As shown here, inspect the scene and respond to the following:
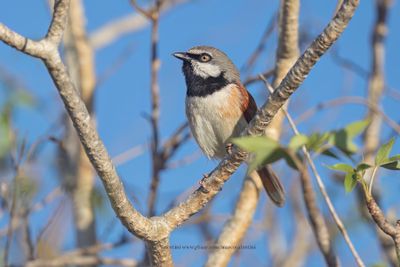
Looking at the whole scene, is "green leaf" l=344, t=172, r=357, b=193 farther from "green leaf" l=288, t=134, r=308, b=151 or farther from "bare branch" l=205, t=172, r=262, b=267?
"bare branch" l=205, t=172, r=262, b=267

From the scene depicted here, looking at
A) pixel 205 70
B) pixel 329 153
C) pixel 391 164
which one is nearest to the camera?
pixel 329 153

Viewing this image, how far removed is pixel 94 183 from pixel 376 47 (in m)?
2.95

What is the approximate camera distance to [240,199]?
5152 millimetres

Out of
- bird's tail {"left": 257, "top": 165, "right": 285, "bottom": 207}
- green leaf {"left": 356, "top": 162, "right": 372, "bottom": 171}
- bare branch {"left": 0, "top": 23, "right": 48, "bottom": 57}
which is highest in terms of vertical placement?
bare branch {"left": 0, "top": 23, "right": 48, "bottom": 57}

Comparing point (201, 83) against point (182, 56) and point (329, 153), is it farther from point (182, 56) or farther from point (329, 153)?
point (329, 153)

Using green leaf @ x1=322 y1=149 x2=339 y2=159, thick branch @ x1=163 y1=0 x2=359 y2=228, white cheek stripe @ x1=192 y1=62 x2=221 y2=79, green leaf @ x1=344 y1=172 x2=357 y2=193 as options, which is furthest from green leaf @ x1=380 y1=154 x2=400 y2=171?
white cheek stripe @ x1=192 y1=62 x2=221 y2=79

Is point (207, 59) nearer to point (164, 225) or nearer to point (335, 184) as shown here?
point (335, 184)

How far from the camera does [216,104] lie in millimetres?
5332

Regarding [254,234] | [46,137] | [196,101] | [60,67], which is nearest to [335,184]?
[254,234]

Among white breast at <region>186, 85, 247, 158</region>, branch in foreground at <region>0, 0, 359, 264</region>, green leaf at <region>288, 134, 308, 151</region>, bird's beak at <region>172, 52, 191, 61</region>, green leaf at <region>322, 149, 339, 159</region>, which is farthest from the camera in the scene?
bird's beak at <region>172, 52, 191, 61</region>

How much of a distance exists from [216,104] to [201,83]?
359 mm

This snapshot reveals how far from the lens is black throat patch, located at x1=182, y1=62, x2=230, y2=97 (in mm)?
5508

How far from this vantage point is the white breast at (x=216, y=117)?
533cm

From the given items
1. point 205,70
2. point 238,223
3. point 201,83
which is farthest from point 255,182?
point 205,70
